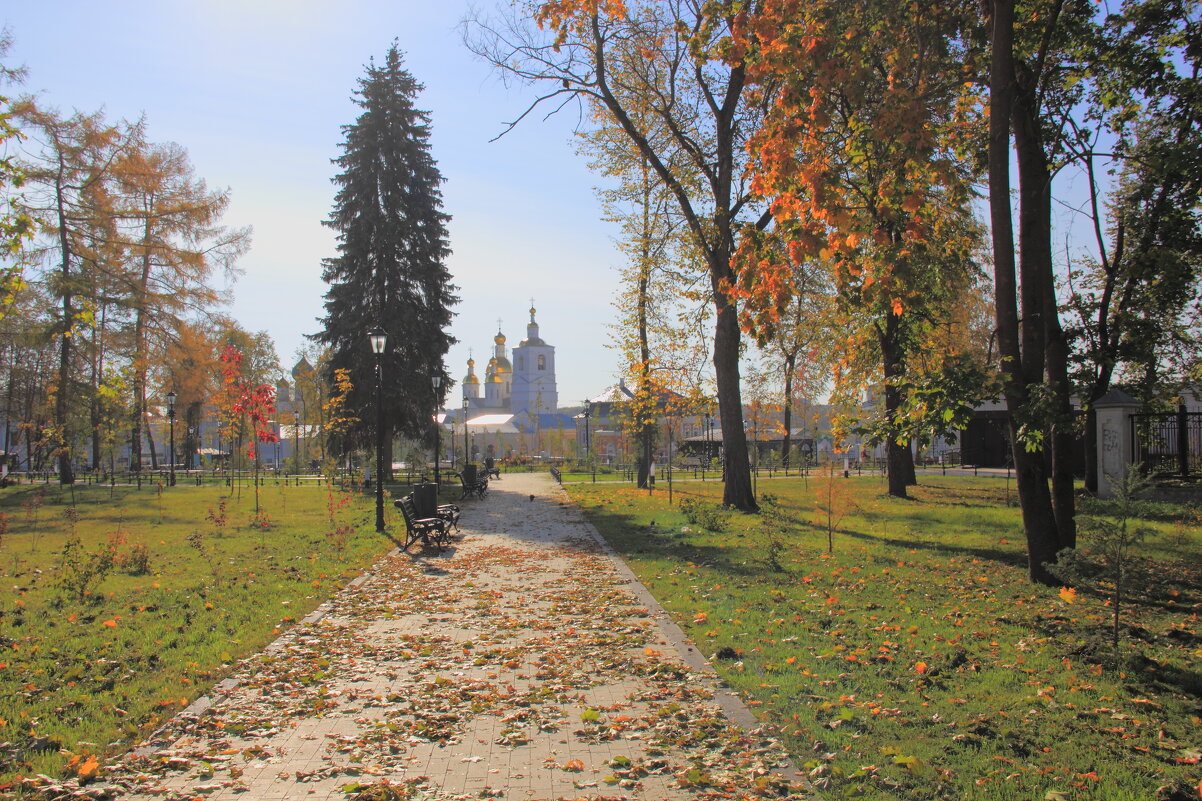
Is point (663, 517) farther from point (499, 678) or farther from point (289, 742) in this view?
point (289, 742)

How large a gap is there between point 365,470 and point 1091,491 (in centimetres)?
2755

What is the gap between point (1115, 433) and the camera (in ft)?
55.9

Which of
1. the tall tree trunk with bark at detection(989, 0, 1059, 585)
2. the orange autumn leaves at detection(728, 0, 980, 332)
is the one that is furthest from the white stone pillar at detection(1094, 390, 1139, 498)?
the tall tree trunk with bark at detection(989, 0, 1059, 585)

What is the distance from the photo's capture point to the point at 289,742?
4.48 metres

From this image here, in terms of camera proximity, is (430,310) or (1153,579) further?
(430,310)

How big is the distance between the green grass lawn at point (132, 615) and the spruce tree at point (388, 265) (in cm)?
1322

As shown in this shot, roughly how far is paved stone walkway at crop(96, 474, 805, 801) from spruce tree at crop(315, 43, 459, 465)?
2174 cm

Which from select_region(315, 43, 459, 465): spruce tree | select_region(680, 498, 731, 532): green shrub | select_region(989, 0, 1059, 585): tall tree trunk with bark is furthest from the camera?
select_region(315, 43, 459, 465): spruce tree

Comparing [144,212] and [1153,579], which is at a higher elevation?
[144,212]

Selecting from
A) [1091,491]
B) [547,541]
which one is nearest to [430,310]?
[547,541]

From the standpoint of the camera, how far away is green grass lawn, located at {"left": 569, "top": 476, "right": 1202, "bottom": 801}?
3771 mm

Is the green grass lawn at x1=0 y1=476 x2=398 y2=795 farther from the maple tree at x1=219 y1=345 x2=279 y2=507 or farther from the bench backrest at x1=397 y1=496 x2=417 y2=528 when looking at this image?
the maple tree at x1=219 y1=345 x2=279 y2=507

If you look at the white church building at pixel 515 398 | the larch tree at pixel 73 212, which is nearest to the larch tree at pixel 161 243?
the larch tree at pixel 73 212

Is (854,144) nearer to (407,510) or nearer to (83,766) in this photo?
(83,766)
